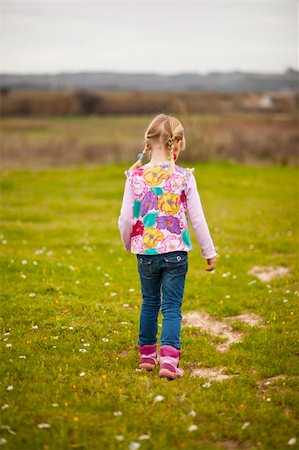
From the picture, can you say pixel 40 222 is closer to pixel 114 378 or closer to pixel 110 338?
pixel 110 338

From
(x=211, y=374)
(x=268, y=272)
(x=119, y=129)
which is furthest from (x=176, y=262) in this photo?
(x=119, y=129)

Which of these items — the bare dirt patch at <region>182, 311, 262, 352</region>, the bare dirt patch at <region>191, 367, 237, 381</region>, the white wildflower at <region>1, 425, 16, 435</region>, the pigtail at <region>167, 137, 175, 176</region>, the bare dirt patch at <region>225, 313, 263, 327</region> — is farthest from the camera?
the bare dirt patch at <region>225, 313, 263, 327</region>

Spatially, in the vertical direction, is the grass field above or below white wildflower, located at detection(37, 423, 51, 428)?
above

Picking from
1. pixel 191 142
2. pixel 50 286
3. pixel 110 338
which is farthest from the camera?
pixel 191 142

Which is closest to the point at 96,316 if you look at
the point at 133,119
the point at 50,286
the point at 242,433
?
the point at 50,286

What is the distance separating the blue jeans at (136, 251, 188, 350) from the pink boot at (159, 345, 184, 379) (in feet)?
0.18

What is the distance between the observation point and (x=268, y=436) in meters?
4.81

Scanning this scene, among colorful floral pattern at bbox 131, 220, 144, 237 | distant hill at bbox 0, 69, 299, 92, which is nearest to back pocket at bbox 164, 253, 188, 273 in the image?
colorful floral pattern at bbox 131, 220, 144, 237

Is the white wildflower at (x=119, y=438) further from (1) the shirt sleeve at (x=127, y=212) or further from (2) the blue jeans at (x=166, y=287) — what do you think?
(1) the shirt sleeve at (x=127, y=212)

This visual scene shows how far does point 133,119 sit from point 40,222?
133 feet

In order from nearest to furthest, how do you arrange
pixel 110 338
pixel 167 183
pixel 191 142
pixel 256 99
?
pixel 167 183 → pixel 110 338 → pixel 191 142 → pixel 256 99

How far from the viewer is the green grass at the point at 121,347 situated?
4.89 meters

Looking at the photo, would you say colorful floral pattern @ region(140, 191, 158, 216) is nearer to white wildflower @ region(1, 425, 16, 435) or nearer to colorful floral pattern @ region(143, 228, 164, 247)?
colorful floral pattern @ region(143, 228, 164, 247)

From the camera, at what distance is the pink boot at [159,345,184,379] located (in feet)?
19.3
